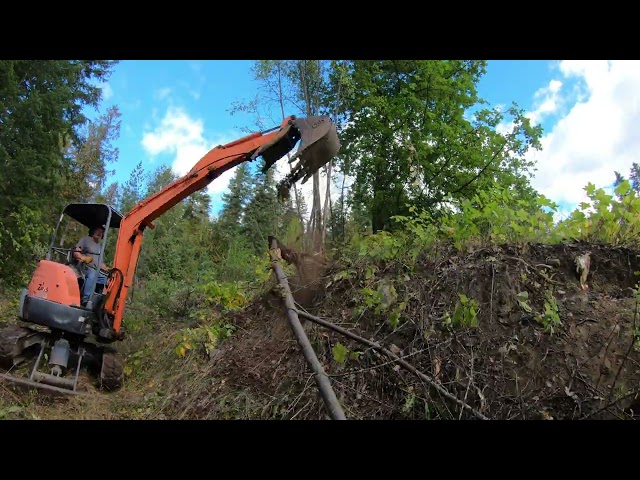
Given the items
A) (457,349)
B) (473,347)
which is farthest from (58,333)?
(473,347)

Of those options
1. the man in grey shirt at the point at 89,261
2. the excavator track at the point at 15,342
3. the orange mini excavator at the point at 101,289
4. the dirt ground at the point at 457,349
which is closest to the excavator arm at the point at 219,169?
the orange mini excavator at the point at 101,289

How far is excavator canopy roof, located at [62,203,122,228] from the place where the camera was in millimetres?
7371

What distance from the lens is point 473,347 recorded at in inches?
163

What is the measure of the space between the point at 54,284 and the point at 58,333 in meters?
0.75

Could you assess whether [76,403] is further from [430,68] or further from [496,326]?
[430,68]

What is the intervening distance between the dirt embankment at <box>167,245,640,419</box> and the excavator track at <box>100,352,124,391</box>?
4.87ft

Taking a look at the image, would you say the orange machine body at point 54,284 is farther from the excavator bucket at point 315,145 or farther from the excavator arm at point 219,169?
the excavator bucket at point 315,145

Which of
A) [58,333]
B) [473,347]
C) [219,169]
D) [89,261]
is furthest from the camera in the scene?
[89,261]

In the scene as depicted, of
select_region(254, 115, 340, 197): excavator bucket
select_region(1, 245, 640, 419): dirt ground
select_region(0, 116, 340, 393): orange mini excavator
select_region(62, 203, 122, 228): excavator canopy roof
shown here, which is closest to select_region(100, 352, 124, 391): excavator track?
select_region(0, 116, 340, 393): orange mini excavator

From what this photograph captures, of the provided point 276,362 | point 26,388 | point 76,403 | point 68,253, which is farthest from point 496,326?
point 68,253

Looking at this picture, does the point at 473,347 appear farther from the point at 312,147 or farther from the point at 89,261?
the point at 89,261

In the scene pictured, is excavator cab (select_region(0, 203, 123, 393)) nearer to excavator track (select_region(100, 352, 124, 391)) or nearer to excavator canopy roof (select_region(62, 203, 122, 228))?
excavator track (select_region(100, 352, 124, 391))

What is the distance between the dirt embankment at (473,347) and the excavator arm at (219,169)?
1.56 meters
